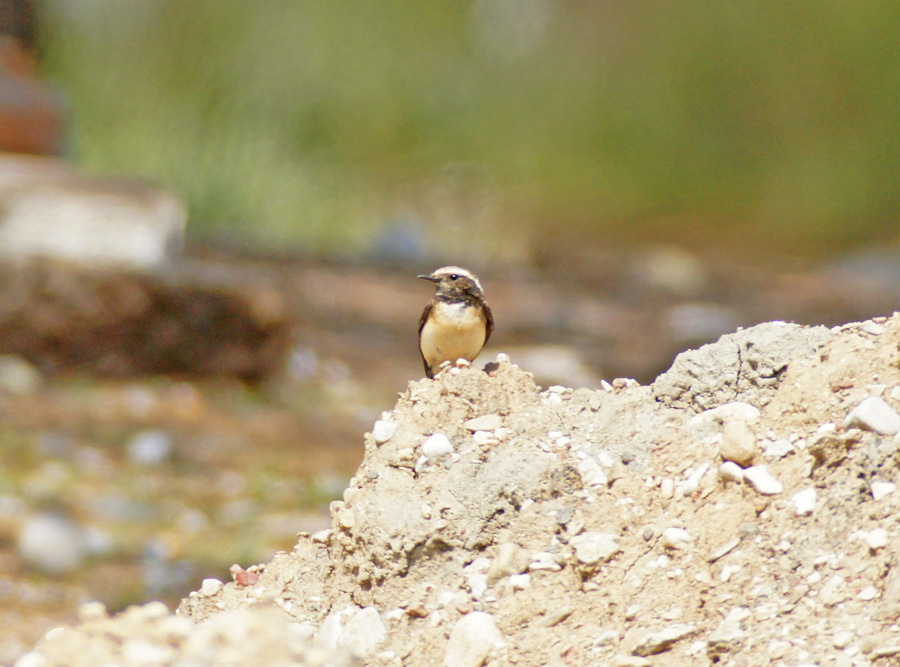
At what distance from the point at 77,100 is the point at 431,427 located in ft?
42.9

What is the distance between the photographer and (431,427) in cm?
312

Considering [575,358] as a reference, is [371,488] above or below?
below

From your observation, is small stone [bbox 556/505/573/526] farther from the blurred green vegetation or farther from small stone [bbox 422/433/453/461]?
the blurred green vegetation

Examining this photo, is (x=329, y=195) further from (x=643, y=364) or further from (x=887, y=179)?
(x=887, y=179)

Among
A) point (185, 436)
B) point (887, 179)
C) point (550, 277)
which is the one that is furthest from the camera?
point (887, 179)

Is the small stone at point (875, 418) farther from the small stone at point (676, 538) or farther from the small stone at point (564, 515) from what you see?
the small stone at point (564, 515)

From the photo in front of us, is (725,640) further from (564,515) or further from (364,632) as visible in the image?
(364,632)

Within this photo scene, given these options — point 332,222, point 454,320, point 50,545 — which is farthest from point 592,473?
point 332,222

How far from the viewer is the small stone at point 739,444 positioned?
2.83 m

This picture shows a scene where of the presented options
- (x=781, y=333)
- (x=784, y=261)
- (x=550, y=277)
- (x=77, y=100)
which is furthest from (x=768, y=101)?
(x=781, y=333)

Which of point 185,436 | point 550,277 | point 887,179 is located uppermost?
point 887,179

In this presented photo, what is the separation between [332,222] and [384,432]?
37.3 feet

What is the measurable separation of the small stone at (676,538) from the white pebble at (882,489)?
42 centimetres

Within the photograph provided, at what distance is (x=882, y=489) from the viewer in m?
2.61
